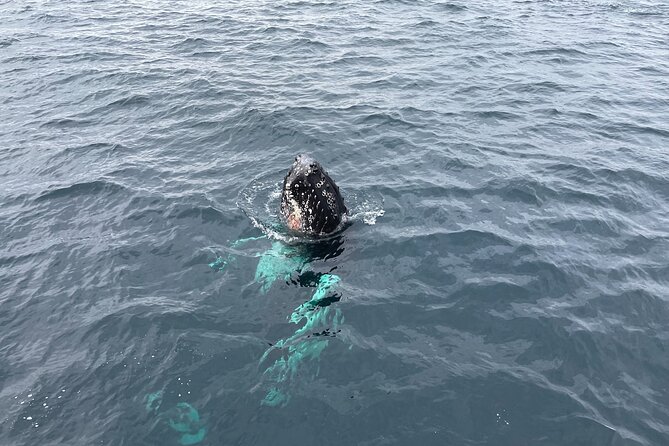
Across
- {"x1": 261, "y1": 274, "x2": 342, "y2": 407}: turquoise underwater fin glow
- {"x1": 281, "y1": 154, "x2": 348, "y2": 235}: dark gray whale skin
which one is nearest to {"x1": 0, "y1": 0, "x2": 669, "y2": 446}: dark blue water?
{"x1": 261, "y1": 274, "x2": 342, "y2": 407}: turquoise underwater fin glow

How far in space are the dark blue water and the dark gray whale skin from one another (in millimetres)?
652

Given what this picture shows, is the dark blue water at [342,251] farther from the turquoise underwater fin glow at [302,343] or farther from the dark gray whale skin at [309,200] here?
the dark gray whale skin at [309,200]

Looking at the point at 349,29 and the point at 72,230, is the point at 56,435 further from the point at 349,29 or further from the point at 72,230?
the point at 349,29

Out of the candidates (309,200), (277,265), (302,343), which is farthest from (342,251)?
(302,343)

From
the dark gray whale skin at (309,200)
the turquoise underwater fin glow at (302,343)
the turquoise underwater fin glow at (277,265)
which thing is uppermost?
the dark gray whale skin at (309,200)

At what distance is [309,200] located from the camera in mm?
17172

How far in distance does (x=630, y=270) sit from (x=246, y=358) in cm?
1225

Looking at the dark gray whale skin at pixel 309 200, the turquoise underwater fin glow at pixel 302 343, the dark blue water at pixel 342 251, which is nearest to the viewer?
the dark blue water at pixel 342 251

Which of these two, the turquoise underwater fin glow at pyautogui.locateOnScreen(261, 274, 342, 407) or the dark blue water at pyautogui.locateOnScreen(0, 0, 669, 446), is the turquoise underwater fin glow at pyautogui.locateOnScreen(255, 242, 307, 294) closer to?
the dark blue water at pyautogui.locateOnScreen(0, 0, 669, 446)

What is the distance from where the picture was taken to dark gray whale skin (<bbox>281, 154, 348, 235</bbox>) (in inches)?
666

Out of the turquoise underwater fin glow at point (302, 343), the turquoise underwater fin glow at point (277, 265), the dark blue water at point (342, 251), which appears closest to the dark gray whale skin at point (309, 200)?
the dark blue water at point (342, 251)

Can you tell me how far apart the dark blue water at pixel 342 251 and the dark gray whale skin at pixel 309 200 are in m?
0.65

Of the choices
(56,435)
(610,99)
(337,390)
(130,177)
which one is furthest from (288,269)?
(610,99)

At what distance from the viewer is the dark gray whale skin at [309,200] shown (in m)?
16.9
